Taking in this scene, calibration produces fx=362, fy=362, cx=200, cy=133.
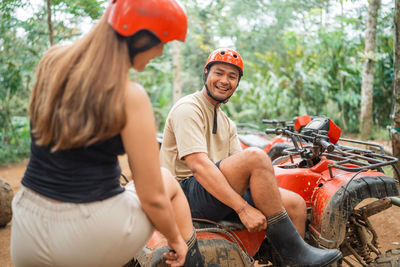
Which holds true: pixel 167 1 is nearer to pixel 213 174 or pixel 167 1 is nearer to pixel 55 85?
pixel 55 85

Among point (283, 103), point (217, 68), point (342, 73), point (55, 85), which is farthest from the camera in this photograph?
point (283, 103)

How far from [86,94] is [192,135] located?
1.15 metres

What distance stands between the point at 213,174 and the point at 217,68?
92 cm

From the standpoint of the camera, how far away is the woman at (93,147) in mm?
1282

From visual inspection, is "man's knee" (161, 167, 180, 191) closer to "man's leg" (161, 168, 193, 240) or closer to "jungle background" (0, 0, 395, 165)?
"man's leg" (161, 168, 193, 240)

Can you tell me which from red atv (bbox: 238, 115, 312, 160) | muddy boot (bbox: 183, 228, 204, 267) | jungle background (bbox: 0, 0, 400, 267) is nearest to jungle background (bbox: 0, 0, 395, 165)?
jungle background (bbox: 0, 0, 400, 267)

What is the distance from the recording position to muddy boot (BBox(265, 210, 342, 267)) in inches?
86.1

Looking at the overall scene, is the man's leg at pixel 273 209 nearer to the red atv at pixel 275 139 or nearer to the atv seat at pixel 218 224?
the atv seat at pixel 218 224

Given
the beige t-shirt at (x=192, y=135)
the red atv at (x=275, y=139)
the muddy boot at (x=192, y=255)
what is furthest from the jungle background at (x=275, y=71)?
the muddy boot at (x=192, y=255)

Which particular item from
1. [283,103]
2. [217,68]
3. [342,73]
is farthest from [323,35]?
[217,68]

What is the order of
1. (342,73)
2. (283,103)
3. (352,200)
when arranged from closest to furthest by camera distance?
1. (352,200)
2. (342,73)
3. (283,103)

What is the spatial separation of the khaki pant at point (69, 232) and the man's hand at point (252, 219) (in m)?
0.92

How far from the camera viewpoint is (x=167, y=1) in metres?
1.47

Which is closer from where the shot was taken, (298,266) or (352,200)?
(298,266)
